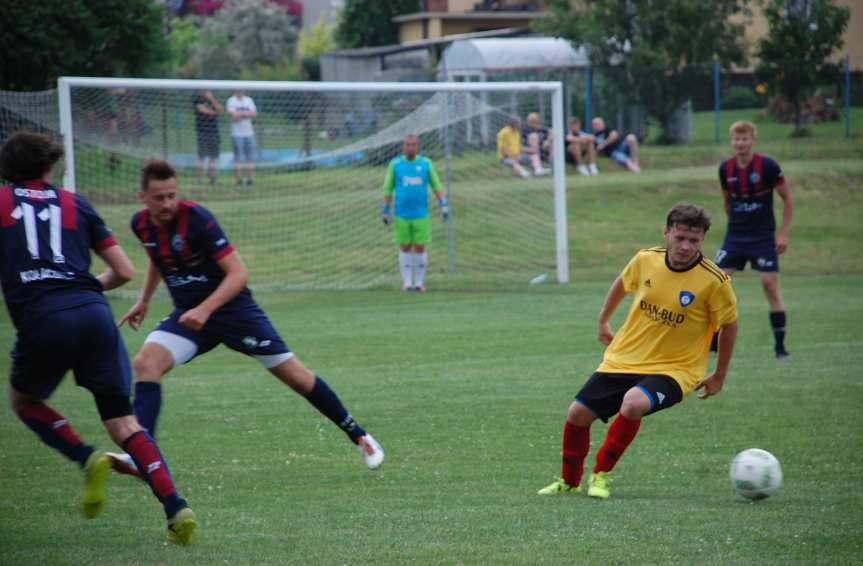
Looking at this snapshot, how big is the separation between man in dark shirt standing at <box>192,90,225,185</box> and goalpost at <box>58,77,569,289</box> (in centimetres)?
9

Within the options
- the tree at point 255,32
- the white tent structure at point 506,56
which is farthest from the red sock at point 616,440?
the tree at point 255,32

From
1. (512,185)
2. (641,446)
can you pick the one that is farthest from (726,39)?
(641,446)

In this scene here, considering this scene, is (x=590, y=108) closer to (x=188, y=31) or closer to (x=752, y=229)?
(x=752, y=229)

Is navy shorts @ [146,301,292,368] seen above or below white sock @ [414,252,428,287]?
above

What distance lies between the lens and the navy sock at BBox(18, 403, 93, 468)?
5.85 metres

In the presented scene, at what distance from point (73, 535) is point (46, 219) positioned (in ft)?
5.23

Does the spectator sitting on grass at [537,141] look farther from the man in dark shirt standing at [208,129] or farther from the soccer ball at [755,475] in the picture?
the soccer ball at [755,475]

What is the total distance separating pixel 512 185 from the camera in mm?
20672

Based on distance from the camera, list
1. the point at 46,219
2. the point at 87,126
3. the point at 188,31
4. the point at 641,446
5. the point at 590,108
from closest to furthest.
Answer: the point at 46,219
the point at 641,446
the point at 87,126
the point at 590,108
the point at 188,31

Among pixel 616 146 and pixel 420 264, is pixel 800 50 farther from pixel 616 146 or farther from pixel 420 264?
pixel 420 264

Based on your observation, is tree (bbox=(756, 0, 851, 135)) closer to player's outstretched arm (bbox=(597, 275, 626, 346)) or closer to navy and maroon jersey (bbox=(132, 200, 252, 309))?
player's outstretched arm (bbox=(597, 275, 626, 346))

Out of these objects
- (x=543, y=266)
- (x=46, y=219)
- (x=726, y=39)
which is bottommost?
(x=543, y=266)

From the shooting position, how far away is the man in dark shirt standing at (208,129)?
18438 millimetres

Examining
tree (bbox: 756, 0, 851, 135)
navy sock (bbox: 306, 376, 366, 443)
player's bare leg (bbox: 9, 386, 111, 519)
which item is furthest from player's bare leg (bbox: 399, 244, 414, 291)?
tree (bbox: 756, 0, 851, 135)
